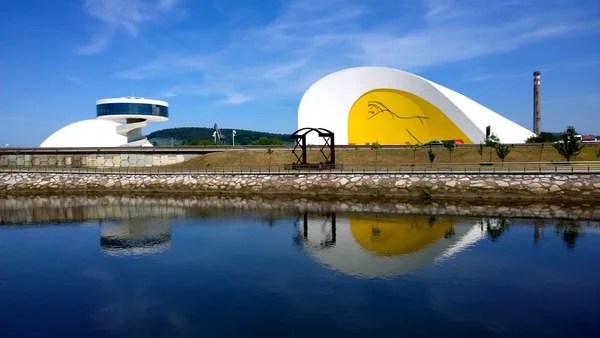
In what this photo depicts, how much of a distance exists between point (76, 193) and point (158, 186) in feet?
26.7

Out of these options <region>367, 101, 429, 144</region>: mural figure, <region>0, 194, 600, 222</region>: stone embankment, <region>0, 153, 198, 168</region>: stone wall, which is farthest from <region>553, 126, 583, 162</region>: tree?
<region>0, 153, 198, 168</region>: stone wall

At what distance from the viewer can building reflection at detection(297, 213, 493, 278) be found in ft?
52.5

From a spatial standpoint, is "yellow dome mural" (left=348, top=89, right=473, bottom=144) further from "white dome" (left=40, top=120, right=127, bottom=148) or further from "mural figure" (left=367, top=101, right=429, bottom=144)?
"white dome" (left=40, top=120, right=127, bottom=148)

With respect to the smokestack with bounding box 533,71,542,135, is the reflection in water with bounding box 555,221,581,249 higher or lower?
lower

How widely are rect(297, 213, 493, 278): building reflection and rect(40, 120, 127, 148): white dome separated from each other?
190 ft

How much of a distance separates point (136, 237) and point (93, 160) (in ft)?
106

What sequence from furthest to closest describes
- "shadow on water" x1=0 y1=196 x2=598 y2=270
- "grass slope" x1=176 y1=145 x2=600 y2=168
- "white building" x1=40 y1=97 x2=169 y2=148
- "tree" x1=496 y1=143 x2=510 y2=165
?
"white building" x1=40 y1=97 x2=169 y2=148 < "grass slope" x1=176 y1=145 x2=600 y2=168 < "tree" x1=496 y1=143 x2=510 y2=165 < "shadow on water" x1=0 y1=196 x2=598 y2=270

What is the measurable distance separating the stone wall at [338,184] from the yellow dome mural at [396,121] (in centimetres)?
2037

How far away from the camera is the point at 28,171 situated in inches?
1693

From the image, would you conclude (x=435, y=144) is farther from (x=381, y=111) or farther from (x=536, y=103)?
(x=536, y=103)

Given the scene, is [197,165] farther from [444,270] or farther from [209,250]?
[444,270]

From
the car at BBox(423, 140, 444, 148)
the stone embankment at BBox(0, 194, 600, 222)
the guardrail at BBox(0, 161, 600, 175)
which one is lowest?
the stone embankment at BBox(0, 194, 600, 222)

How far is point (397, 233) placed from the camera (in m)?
21.3

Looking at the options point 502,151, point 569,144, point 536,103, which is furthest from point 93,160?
point 536,103
